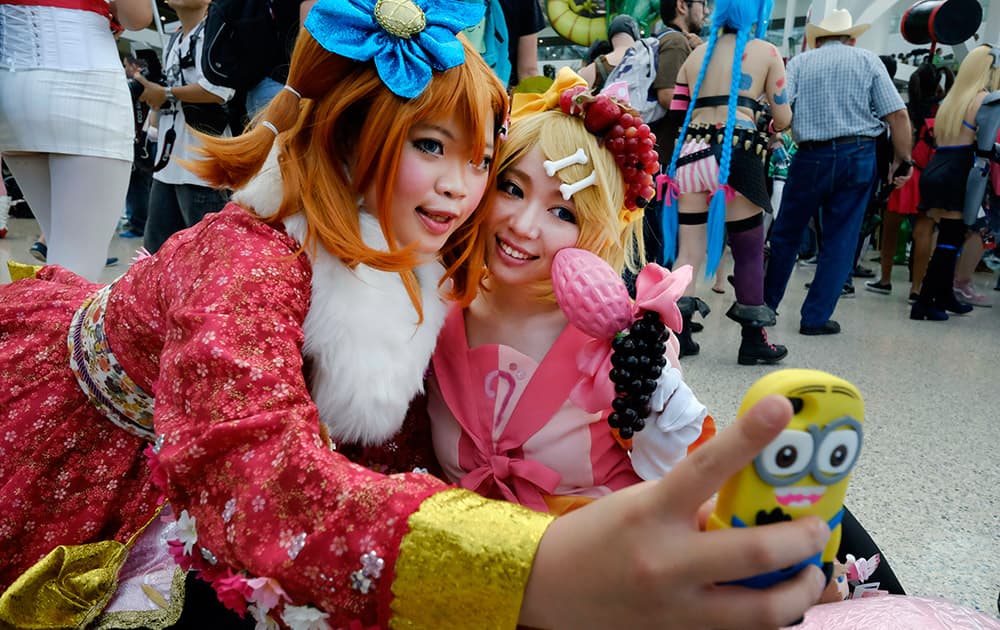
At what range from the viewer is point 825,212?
3172mm

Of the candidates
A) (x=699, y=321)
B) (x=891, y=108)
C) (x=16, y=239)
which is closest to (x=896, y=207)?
(x=891, y=108)

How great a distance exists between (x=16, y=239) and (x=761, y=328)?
16.4 ft

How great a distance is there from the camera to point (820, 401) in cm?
44

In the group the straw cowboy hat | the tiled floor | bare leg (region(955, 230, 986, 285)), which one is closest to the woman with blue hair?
the tiled floor

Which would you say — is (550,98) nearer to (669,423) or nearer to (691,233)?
(669,423)

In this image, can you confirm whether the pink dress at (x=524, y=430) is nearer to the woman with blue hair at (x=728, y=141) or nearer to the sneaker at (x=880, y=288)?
the woman with blue hair at (x=728, y=141)

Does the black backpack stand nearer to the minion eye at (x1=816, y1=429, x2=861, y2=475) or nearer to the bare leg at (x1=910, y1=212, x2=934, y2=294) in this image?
the minion eye at (x1=816, y1=429, x2=861, y2=475)

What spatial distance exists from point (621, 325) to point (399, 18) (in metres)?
0.45

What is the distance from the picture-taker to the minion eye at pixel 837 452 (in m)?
0.44

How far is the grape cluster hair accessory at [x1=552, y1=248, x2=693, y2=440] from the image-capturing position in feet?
2.87

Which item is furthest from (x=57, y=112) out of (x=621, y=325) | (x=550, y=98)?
(x=621, y=325)

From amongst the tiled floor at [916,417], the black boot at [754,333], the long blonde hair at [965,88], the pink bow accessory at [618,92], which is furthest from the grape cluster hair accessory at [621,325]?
the long blonde hair at [965,88]

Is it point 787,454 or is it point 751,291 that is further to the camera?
point 751,291

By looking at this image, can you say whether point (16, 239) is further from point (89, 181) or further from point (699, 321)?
point (699, 321)
